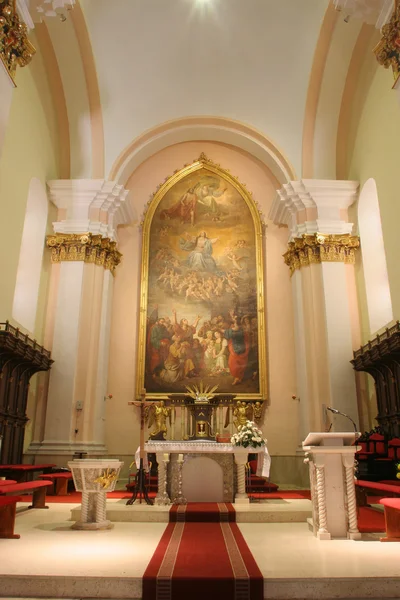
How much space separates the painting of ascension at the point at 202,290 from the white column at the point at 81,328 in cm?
114

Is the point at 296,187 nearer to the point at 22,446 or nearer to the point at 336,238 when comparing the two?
the point at 336,238

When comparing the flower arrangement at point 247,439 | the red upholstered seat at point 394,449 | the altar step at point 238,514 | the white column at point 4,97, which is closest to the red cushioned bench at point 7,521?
the altar step at point 238,514

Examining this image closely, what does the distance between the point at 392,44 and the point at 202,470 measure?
6.33 meters

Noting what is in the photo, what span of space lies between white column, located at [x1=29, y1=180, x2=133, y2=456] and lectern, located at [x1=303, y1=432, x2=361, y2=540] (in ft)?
21.2

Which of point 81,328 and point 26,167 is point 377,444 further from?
point 26,167

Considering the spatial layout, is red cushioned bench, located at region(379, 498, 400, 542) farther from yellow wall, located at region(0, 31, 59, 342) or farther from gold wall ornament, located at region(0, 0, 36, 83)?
yellow wall, located at region(0, 31, 59, 342)

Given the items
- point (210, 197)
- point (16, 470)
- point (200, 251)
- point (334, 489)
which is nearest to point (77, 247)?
point (200, 251)

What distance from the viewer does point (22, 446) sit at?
1029 centimetres

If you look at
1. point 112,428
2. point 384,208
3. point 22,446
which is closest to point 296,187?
point 384,208

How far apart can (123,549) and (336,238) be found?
356 inches

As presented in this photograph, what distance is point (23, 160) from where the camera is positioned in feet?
34.8

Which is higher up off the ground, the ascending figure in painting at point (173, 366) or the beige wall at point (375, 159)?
the beige wall at point (375, 159)

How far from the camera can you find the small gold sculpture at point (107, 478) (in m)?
5.79

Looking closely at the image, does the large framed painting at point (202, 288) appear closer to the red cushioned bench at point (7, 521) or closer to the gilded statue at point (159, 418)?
the gilded statue at point (159, 418)
